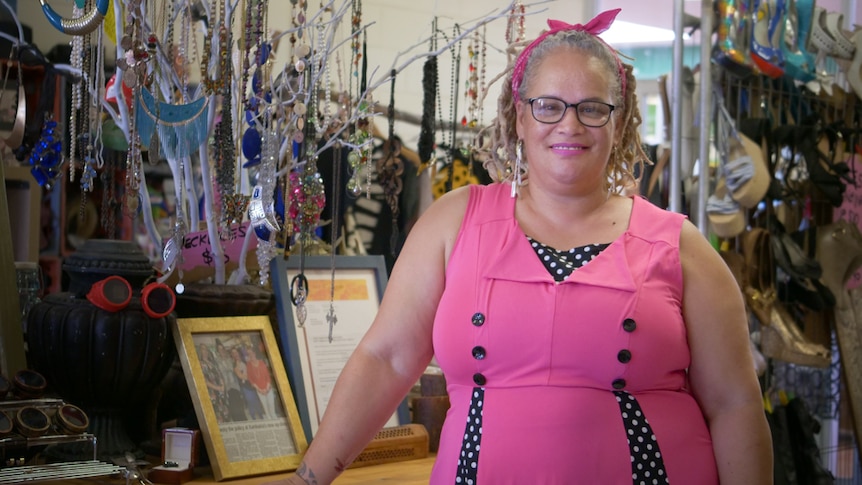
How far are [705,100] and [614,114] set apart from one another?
5.07ft

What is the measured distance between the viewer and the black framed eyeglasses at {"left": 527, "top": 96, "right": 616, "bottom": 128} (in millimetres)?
1507

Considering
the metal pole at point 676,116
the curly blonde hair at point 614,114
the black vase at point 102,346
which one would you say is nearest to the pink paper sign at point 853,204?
the metal pole at point 676,116

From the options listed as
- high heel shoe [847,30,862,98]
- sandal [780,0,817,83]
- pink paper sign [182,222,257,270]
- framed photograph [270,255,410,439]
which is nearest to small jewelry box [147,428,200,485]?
framed photograph [270,255,410,439]

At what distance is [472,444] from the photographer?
4.88ft

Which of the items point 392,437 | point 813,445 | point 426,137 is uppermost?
point 426,137

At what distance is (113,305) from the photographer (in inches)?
67.4

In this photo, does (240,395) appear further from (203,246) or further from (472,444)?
(472,444)

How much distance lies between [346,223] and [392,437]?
1165mm

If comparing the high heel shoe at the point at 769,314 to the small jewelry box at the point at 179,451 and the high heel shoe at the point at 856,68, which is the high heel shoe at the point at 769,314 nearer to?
the high heel shoe at the point at 856,68

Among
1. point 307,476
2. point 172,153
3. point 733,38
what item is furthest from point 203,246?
point 733,38

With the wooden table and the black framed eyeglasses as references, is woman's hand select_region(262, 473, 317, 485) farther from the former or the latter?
the black framed eyeglasses

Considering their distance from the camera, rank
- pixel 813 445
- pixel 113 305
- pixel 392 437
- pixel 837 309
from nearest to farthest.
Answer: pixel 113 305
pixel 392 437
pixel 813 445
pixel 837 309

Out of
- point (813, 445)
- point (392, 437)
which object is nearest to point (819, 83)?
point (813, 445)

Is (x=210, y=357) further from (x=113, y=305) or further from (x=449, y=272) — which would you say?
(x=449, y=272)
